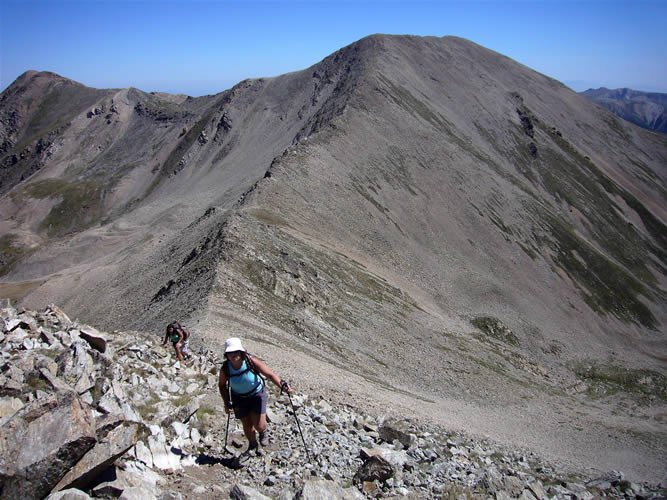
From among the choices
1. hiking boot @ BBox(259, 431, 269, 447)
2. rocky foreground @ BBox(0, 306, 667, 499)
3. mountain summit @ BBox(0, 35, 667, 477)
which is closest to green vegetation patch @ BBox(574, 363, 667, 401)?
mountain summit @ BBox(0, 35, 667, 477)

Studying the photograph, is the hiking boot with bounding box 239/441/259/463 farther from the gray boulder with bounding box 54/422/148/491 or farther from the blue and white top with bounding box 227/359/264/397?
the gray boulder with bounding box 54/422/148/491

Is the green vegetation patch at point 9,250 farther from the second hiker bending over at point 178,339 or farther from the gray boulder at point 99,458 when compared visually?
the gray boulder at point 99,458

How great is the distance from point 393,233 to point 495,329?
1910 centimetres

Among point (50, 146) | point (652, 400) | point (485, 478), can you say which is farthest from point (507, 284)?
point (50, 146)

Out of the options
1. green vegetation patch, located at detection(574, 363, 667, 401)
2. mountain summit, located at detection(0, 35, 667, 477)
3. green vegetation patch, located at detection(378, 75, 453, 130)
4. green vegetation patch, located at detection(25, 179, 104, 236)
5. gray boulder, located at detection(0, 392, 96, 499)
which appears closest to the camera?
gray boulder, located at detection(0, 392, 96, 499)

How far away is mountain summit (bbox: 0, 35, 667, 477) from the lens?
38.4 m

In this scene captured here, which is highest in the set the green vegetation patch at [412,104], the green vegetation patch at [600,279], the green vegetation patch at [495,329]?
the green vegetation patch at [412,104]

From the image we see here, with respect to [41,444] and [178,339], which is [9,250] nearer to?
[178,339]

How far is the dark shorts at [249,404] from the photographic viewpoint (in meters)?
12.2

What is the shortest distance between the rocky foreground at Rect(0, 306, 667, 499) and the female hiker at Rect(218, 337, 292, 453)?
93 centimetres

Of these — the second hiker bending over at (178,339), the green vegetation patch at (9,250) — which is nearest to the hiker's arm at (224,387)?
the second hiker bending over at (178,339)

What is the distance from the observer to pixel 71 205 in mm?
138875

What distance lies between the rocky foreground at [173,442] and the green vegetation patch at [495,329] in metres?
39.5

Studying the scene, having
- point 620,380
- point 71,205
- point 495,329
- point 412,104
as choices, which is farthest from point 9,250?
point 620,380
